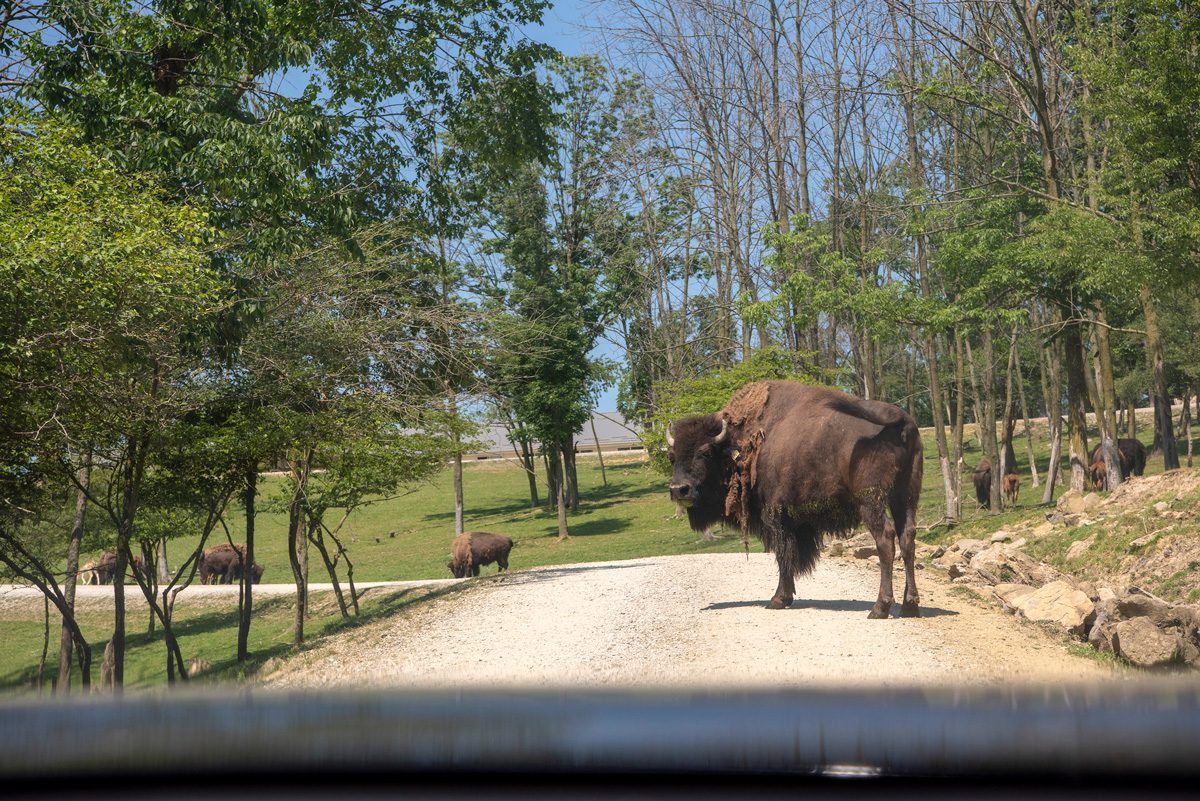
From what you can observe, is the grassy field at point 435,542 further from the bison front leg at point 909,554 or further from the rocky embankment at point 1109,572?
the bison front leg at point 909,554

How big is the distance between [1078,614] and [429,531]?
3793 centimetres

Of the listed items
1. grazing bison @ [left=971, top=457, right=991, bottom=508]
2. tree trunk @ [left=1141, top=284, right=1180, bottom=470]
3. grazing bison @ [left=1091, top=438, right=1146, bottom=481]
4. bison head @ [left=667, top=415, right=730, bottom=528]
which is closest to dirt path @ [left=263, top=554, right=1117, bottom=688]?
bison head @ [left=667, top=415, right=730, bottom=528]

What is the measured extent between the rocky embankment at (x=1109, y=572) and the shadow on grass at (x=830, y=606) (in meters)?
0.95

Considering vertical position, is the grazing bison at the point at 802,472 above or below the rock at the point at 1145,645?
above

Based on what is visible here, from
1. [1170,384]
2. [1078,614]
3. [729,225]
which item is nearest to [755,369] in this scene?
[729,225]

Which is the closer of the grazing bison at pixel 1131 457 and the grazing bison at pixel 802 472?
the grazing bison at pixel 802 472

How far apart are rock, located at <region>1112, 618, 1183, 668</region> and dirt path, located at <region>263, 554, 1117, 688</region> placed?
0.38m

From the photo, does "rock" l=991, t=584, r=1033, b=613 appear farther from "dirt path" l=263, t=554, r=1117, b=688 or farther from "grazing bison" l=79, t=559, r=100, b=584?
"grazing bison" l=79, t=559, r=100, b=584

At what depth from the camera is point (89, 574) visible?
37.7 meters

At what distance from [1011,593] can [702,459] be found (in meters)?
4.44

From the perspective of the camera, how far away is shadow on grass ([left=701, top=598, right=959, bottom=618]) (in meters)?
10.4

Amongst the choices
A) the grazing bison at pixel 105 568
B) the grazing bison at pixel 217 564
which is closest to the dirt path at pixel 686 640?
the grazing bison at pixel 217 564

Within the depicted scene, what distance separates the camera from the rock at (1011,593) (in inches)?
424

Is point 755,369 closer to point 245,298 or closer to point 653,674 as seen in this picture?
point 245,298
